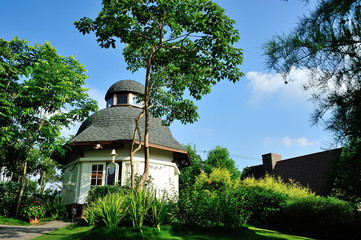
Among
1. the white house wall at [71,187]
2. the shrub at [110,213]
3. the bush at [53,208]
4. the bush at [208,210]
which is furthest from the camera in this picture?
the white house wall at [71,187]

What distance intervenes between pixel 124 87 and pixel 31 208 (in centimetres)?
1150

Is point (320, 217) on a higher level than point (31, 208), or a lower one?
lower

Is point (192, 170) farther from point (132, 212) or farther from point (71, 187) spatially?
point (132, 212)

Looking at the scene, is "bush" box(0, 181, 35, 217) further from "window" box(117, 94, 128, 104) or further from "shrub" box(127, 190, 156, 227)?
"window" box(117, 94, 128, 104)

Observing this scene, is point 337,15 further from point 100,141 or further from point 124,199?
point 100,141

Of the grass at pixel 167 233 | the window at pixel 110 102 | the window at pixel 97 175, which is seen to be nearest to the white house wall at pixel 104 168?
the window at pixel 97 175

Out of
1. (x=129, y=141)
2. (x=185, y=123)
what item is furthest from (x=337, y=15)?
(x=129, y=141)

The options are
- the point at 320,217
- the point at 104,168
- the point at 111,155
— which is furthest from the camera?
the point at 104,168

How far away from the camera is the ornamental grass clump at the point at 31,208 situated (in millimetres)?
12430

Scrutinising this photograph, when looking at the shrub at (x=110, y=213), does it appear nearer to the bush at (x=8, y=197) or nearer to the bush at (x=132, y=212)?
the bush at (x=132, y=212)

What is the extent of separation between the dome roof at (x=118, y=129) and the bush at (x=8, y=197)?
154 inches

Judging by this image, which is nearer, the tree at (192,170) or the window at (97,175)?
the window at (97,175)

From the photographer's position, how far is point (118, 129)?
17078 mm

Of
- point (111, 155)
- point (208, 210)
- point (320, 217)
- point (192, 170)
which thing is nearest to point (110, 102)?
point (111, 155)
